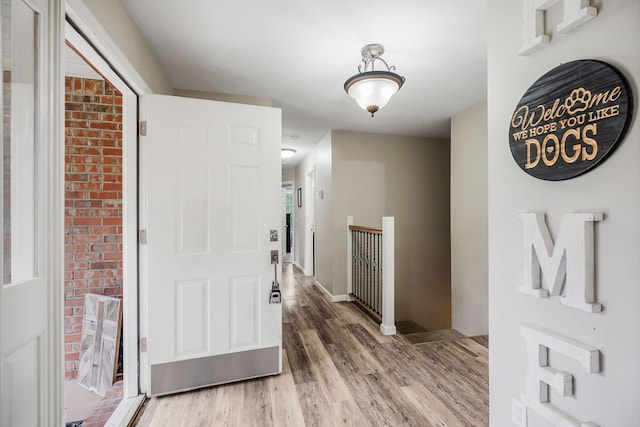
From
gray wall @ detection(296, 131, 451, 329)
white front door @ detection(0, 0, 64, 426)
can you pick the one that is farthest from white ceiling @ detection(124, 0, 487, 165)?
gray wall @ detection(296, 131, 451, 329)

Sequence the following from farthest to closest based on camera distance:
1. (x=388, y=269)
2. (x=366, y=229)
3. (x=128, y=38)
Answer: (x=366, y=229) → (x=388, y=269) → (x=128, y=38)

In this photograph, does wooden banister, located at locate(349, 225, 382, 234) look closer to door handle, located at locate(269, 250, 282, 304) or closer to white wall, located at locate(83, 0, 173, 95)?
door handle, located at locate(269, 250, 282, 304)

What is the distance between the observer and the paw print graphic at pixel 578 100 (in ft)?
2.69

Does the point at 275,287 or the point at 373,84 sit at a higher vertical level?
the point at 373,84

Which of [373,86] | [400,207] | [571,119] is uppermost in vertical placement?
[373,86]

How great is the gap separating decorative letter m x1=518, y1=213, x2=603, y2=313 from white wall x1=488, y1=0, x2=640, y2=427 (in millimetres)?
27

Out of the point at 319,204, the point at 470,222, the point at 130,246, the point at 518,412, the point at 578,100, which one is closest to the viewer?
the point at 578,100

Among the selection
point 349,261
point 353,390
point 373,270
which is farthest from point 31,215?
point 349,261

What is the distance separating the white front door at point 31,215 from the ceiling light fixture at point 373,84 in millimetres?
1539

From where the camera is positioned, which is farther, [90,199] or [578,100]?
[90,199]

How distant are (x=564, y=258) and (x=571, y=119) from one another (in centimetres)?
44

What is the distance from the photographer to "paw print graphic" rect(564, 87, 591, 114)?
0.82 m

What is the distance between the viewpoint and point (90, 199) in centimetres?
212

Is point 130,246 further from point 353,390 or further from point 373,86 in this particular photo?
point 373,86
